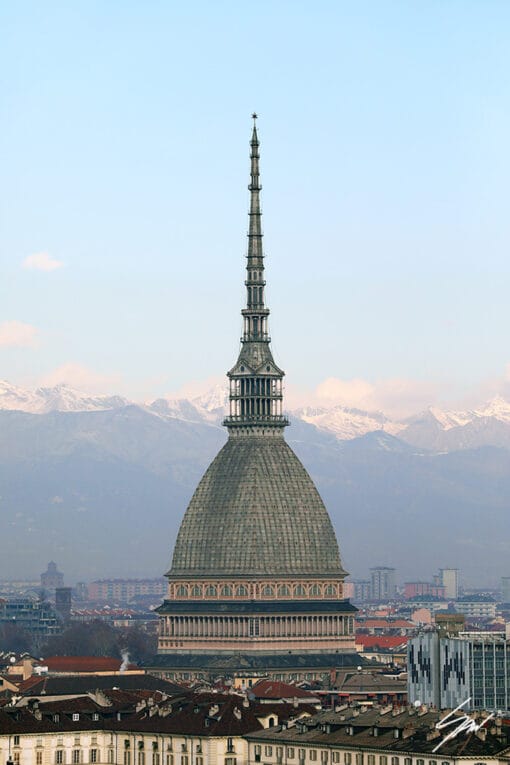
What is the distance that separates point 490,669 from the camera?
652 ft

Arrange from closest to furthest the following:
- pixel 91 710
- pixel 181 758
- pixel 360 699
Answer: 1. pixel 181 758
2. pixel 91 710
3. pixel 360 699

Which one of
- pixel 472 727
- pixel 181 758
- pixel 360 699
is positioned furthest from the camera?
pixel 360 699

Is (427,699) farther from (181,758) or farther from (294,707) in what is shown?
(181,758)

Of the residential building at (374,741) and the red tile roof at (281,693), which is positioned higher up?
the red tile roof at (281,693)

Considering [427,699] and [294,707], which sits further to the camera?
[427,699]

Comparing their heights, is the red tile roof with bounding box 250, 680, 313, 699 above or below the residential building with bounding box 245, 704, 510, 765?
above

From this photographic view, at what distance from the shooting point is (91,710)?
170625mm

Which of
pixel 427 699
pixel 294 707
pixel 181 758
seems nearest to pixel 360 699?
pixel 427 699

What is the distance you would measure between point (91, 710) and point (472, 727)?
103ft

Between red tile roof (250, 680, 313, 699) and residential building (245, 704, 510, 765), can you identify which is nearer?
residential building (245, 704, 510, 765)

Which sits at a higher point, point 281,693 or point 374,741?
point 281,693

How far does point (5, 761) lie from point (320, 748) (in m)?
18.1

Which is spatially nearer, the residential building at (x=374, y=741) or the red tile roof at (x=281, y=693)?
the residential building at (x=374, y=741)

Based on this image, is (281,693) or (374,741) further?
(281,693)
